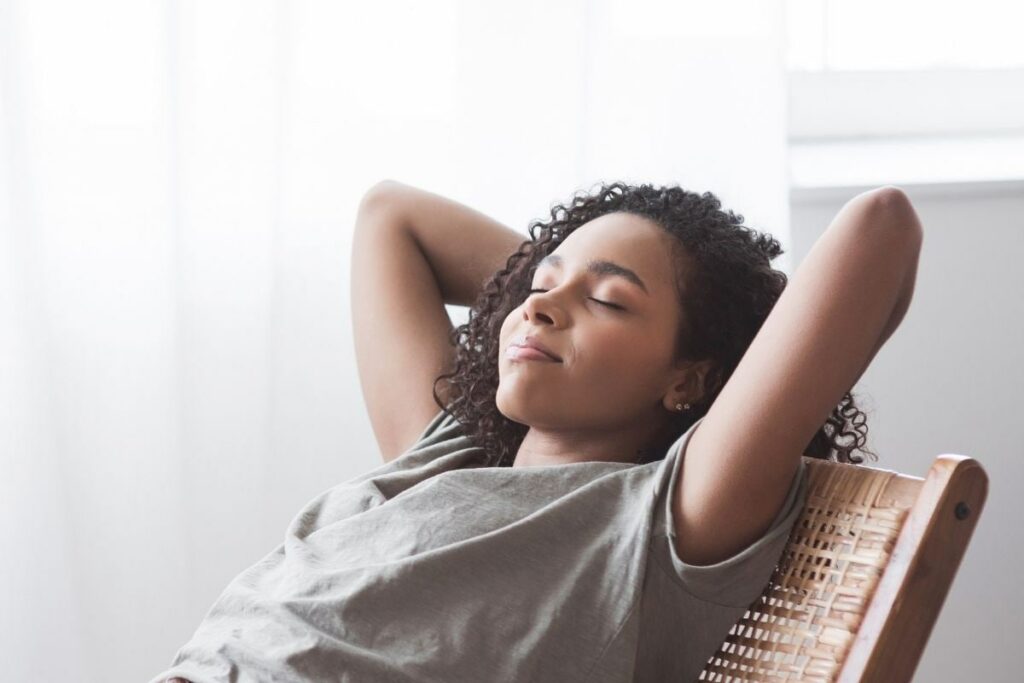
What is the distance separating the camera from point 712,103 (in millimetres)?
1762

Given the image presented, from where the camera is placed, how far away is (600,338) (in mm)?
1079

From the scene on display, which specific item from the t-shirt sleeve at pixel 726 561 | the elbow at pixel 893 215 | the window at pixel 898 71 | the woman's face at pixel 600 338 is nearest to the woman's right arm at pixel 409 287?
the woman's face at pixel 600 338

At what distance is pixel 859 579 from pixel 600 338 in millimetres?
278

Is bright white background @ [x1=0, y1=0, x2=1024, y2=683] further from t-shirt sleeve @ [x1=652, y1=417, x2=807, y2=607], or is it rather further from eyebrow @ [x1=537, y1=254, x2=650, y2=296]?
t-shirt sleeve @ [x1=652, y1=417, x2=807, y2=607]

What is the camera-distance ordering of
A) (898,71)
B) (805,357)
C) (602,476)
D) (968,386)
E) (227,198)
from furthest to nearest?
(898,71), (968,386), (227,198), (602,476), (805,357)

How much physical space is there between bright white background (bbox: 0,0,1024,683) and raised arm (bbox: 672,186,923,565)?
0.81 metres

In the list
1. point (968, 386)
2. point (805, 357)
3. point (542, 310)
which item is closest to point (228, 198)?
point (542, 310)

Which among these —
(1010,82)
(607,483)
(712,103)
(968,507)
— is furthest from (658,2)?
(968,507)

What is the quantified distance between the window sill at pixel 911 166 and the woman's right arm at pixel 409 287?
1.98 ft

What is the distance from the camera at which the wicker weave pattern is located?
935 millimetres

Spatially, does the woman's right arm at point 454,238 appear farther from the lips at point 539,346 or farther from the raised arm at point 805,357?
the raised arm at point 805,357

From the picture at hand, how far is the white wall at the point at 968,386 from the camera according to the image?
6.22 feet

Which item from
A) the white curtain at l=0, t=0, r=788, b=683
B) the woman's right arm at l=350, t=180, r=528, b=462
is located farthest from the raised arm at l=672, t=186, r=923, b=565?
the white curtain at l=0, t=0, r=788, b=683

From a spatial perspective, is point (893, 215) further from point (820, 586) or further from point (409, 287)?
point (409, 287)
